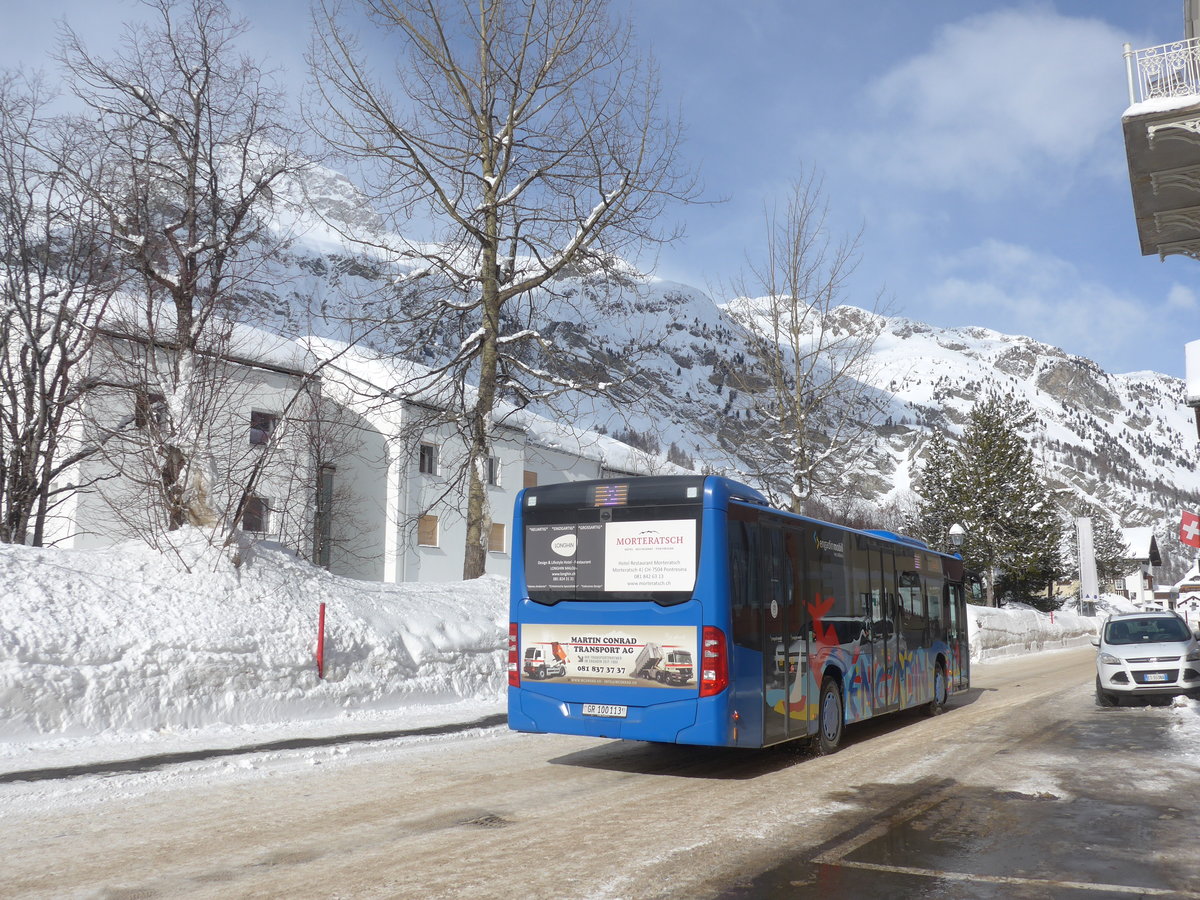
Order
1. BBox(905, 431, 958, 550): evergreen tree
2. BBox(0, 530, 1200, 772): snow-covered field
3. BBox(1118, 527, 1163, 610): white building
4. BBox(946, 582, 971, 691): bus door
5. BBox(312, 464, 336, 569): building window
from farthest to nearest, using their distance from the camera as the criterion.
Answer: BBox(1118, 527, 1163, 610): white building → BBox(905, 431, 958, 550): evergreen tree → BBox(312, 464, 336, 569): building window → BBox(946, 582, 971, 691): bus door → BBox(0, 530, 1200, 772): snow-covered field

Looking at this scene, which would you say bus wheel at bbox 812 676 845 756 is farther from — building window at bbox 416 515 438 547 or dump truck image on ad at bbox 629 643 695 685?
building window at bbox 416 515 438 547

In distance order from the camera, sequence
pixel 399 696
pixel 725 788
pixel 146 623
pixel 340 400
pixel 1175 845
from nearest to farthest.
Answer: pixel 1175 845
pixel 725 788
pixel 146 623
pixel 399 696
pixel 340 400

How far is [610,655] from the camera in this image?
9.64 metres

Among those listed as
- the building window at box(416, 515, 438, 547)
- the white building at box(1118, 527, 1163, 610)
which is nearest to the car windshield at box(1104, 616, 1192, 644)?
the building window at box(416, 515, 438, 547)

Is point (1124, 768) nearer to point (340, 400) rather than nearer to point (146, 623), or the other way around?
point (146, 623)

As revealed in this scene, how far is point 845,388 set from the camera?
31266mm

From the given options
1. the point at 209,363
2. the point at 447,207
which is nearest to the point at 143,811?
the point at 209,363

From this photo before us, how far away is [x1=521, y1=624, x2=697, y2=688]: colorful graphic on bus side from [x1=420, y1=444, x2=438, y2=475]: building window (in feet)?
124

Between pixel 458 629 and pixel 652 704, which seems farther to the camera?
pixel 458 629

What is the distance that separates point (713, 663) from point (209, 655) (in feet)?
23.5

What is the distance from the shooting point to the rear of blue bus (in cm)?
920

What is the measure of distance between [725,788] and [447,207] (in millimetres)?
15218

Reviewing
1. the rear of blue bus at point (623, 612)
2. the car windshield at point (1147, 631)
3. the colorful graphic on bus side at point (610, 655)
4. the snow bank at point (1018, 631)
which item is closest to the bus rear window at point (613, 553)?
the rear of blue bus at point (623, 612)

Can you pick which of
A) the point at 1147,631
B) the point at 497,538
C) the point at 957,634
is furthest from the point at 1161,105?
the point at 497,538
